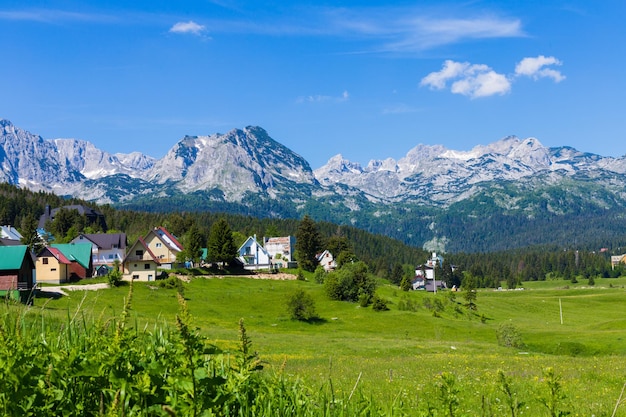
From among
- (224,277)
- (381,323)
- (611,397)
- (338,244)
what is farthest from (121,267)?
(611,397)

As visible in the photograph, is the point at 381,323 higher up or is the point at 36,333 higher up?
the point at 36,333

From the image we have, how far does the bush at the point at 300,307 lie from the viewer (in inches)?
2916

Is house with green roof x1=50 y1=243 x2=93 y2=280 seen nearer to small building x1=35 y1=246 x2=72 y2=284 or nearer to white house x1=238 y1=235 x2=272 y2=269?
small building x1=35 y1=246 x2=72 y2=284

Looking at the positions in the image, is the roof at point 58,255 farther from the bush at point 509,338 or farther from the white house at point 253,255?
the bush at point 509,338

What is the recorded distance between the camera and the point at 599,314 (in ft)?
413

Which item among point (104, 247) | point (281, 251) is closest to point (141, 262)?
point (104, 247)

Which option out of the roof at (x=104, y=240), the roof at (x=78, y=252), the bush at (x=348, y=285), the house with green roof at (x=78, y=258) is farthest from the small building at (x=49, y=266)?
the bush at (x=348, y=285)

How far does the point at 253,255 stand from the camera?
149625mm

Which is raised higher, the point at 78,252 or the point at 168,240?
the point at 168,240

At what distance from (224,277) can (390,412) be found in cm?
10614

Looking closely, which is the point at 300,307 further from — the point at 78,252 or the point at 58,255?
the point at 78,252

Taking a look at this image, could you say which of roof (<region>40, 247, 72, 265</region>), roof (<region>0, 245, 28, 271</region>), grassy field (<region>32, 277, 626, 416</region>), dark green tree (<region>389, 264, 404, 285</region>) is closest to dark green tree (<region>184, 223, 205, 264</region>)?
grassy field (<region>32, 277, 626, 416</region>)

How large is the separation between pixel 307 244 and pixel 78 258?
56370 mm

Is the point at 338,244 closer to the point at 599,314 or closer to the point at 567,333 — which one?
the point at 599,314
